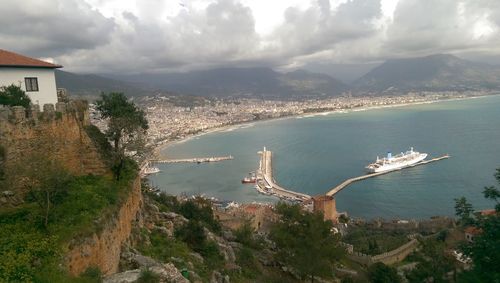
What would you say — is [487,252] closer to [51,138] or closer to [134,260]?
[134,260]

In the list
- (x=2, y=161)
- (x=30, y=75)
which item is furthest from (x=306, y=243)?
(x=30, y=75)

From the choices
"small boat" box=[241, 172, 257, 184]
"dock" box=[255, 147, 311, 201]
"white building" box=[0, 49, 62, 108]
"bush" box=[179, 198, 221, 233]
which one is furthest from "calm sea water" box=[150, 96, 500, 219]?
"white building" box=[0, 49, 62, 108]

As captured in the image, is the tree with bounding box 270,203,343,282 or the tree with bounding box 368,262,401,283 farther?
the tree with bounding box 368,262,401,283

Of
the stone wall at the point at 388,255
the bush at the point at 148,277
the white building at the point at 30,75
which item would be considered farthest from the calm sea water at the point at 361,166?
the bush at the point at 148,277

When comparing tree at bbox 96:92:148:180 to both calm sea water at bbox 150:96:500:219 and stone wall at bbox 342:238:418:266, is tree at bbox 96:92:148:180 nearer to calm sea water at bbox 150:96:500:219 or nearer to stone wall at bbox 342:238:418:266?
stone wall at bbox 342:238:418:266

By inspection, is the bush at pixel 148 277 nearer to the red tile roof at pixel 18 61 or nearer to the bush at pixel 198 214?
the red tile roof at pixel 18 61
